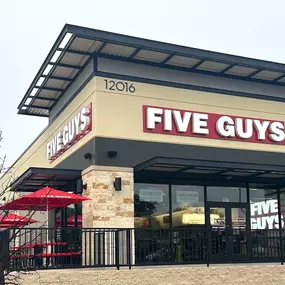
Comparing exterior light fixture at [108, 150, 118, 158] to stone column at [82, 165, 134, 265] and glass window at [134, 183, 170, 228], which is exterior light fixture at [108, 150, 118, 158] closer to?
stone column at [82, 165, 134, 265]

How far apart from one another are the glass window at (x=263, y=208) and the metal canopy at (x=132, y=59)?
4141mm

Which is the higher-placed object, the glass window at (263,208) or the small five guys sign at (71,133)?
the small five guys sign at (71,133)

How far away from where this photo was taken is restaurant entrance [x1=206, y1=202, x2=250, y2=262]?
15.6 meters

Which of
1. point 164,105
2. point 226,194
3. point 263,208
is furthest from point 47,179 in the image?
point 263,208

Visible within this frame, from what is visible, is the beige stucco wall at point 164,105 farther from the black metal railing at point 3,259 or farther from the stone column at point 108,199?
the black metal railing at point 3,259

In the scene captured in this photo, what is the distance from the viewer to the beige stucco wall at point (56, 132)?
1656cm

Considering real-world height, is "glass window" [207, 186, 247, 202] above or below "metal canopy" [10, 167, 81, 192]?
below

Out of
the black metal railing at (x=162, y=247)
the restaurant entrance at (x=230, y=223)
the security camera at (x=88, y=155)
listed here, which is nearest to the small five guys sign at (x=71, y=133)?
the security camera at (x=88, y=155)

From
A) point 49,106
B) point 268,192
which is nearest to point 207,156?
point 268,192

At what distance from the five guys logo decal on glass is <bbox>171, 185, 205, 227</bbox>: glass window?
6.75 ft

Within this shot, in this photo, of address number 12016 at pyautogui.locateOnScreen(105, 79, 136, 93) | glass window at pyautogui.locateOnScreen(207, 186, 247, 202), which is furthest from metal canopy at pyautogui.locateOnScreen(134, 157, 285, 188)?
address number 12016 at pyautogui.locateOnScreen(105, 79, 136, 93)

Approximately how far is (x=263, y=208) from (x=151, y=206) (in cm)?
470

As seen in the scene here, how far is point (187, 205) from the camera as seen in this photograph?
59.2 feet

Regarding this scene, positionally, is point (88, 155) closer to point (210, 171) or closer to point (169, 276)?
point (210, 171)
